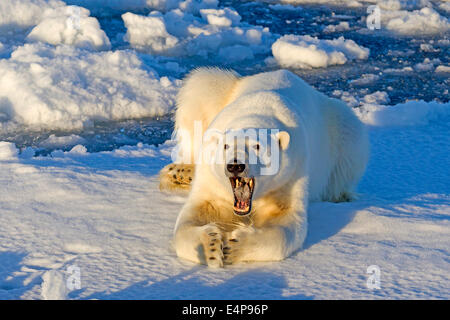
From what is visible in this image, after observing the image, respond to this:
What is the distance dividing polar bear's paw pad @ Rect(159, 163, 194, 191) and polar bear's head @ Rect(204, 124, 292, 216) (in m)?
0.89

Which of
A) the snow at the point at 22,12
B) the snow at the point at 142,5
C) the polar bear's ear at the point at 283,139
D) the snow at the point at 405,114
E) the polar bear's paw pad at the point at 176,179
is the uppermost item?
the snow at the point at 142,5

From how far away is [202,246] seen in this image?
106 inches

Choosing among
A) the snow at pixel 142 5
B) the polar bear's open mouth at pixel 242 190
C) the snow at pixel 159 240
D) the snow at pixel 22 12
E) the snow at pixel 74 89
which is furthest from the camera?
the snow at pixel 142 5

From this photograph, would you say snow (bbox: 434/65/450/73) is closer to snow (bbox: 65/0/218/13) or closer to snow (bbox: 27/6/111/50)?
snow (bbox: 27/6/111/50)

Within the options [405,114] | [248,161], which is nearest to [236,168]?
[248,161]

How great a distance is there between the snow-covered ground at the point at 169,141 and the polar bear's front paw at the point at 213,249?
2.3 inches

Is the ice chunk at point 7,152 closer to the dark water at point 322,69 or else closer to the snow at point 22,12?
the dark water at point 322,69

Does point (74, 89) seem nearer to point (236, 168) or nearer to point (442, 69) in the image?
point (236, 168)

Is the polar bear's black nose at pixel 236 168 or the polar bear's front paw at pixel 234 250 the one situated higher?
the polar bear's black nose at pixel 236 168

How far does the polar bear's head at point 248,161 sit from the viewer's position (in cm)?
267

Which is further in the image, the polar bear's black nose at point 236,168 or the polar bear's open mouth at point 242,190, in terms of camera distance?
the polar bear's open mouth at point 242,190

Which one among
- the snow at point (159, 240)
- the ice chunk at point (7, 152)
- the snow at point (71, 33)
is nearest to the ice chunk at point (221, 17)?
the snow at point (71, 33)
